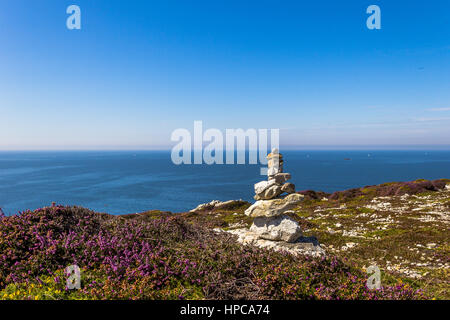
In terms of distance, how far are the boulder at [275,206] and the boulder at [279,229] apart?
54 cm

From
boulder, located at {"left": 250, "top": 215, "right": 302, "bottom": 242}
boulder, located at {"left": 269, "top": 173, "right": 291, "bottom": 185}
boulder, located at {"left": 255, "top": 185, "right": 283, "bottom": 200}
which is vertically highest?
boulder, located at {"left": 269, "top": 173, "right": 291, "bottom": 185}

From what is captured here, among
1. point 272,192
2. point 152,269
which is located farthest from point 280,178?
point 152,269

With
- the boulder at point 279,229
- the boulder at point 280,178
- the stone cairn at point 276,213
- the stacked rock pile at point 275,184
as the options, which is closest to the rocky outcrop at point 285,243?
the stone cairn at point 276,213

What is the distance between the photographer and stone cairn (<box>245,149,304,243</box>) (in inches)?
476

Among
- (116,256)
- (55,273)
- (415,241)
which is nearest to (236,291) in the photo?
(116,256)

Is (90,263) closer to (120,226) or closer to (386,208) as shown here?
(120,226)

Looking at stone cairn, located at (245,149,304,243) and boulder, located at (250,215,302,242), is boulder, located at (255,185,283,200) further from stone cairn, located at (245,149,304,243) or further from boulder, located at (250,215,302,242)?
boulder, located at (250,215,302,242)

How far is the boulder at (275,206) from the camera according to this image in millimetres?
11719

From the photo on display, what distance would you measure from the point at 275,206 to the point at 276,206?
1.9 inches

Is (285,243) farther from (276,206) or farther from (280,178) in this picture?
(280,178)

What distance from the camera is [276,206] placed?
12.1 meters

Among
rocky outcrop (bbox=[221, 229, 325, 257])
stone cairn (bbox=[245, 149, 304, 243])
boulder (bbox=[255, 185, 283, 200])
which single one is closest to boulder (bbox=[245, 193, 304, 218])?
stone cairn (bbox=[245, 149, 304, 243])

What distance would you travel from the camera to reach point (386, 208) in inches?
1113
